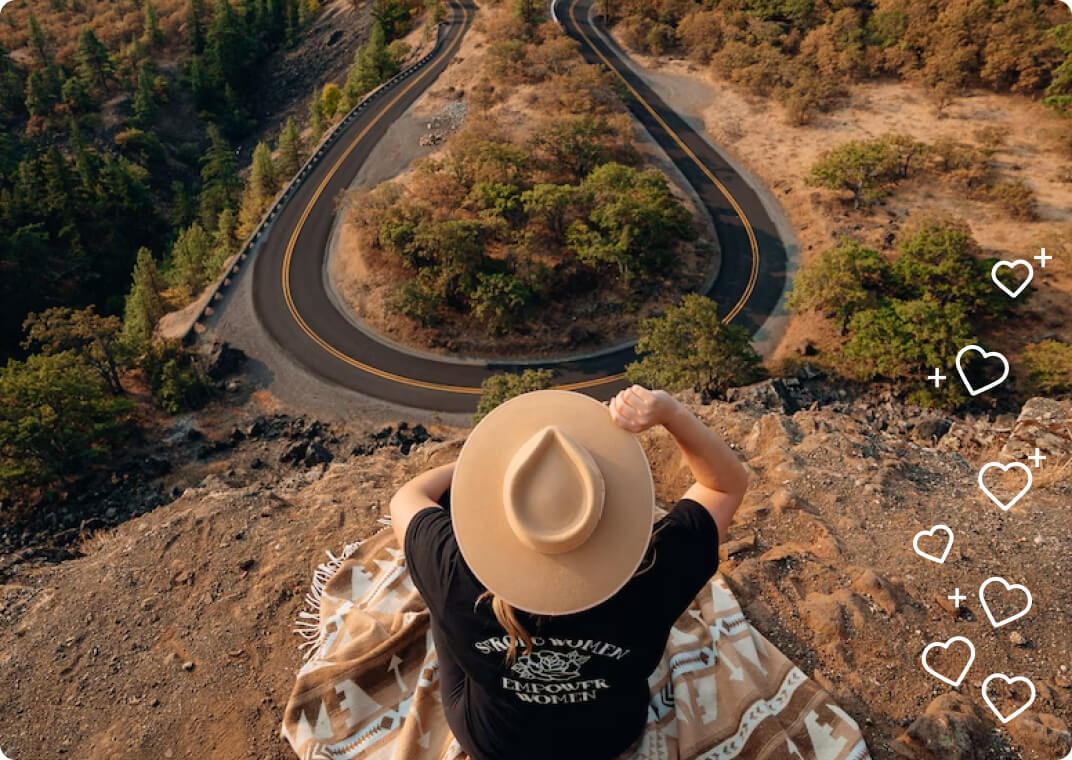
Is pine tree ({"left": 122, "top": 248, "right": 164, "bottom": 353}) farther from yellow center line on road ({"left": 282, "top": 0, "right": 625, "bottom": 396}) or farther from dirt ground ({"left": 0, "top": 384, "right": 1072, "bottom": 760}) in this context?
dirt ground ({"left": 0, "top": 384, "right": 1072, "bottom": 760})

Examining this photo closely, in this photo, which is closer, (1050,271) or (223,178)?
(1050,271)

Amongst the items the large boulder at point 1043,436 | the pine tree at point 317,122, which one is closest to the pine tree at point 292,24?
the pine tree at point 317,122

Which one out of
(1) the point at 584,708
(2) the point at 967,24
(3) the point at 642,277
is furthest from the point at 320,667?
(2) the point at 967,24

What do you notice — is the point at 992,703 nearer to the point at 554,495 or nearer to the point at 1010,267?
the point at 554,495

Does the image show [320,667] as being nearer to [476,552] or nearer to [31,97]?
[476,552]

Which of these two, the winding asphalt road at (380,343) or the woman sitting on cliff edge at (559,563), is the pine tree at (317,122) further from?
the woman sitting on cliff edge at (559,563)

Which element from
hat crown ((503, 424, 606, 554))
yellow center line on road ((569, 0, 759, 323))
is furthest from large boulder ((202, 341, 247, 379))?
hat crown ((503, 424, 606, 554))
